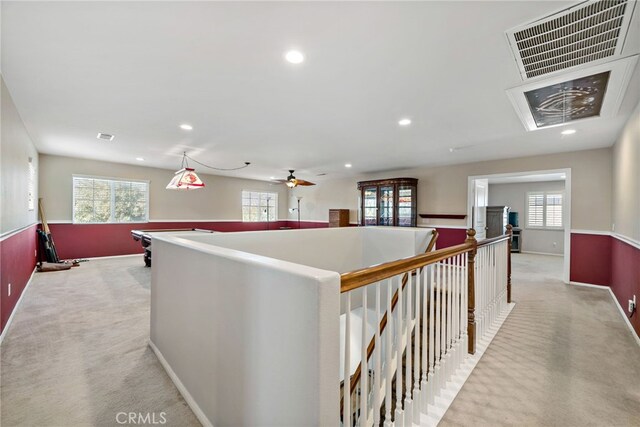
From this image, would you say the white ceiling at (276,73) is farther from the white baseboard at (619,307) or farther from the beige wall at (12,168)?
the white baseboard at (619,307)

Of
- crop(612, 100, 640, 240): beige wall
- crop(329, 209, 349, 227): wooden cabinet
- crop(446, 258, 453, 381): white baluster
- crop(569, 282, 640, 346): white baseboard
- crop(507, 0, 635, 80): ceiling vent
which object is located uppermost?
crop(507, 0, 635, 80): ceiling vent

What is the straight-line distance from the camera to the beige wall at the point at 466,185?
454 centimetres

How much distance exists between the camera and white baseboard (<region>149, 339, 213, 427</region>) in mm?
1586

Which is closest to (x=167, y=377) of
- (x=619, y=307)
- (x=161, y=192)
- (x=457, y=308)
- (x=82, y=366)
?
(x=82, y=366)

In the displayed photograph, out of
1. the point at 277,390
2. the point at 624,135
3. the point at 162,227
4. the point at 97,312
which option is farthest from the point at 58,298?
the point at 624,135

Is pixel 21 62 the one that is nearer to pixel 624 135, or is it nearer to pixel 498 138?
pixel 498 138

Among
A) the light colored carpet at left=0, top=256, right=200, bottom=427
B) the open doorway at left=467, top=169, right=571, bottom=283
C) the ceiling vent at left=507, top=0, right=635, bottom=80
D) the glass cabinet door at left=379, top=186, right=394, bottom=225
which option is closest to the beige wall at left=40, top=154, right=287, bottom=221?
the light colored carpet at left=0, top=256, right=200, bottom=427

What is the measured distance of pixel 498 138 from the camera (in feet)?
13.4

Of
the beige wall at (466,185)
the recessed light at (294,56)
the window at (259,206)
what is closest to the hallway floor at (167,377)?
the beige wall at (466,185)

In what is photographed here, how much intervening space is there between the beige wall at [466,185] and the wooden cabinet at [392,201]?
282mm

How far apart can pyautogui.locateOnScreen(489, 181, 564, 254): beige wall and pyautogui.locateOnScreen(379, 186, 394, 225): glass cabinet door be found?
14.5 ft

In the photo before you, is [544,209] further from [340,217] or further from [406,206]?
[340,217]

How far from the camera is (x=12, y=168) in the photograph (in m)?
3.00

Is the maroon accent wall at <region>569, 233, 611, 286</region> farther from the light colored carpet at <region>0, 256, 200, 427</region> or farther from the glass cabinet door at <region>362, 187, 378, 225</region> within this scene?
the light colored carpet at <region>0, 256, 200, 427</region>
